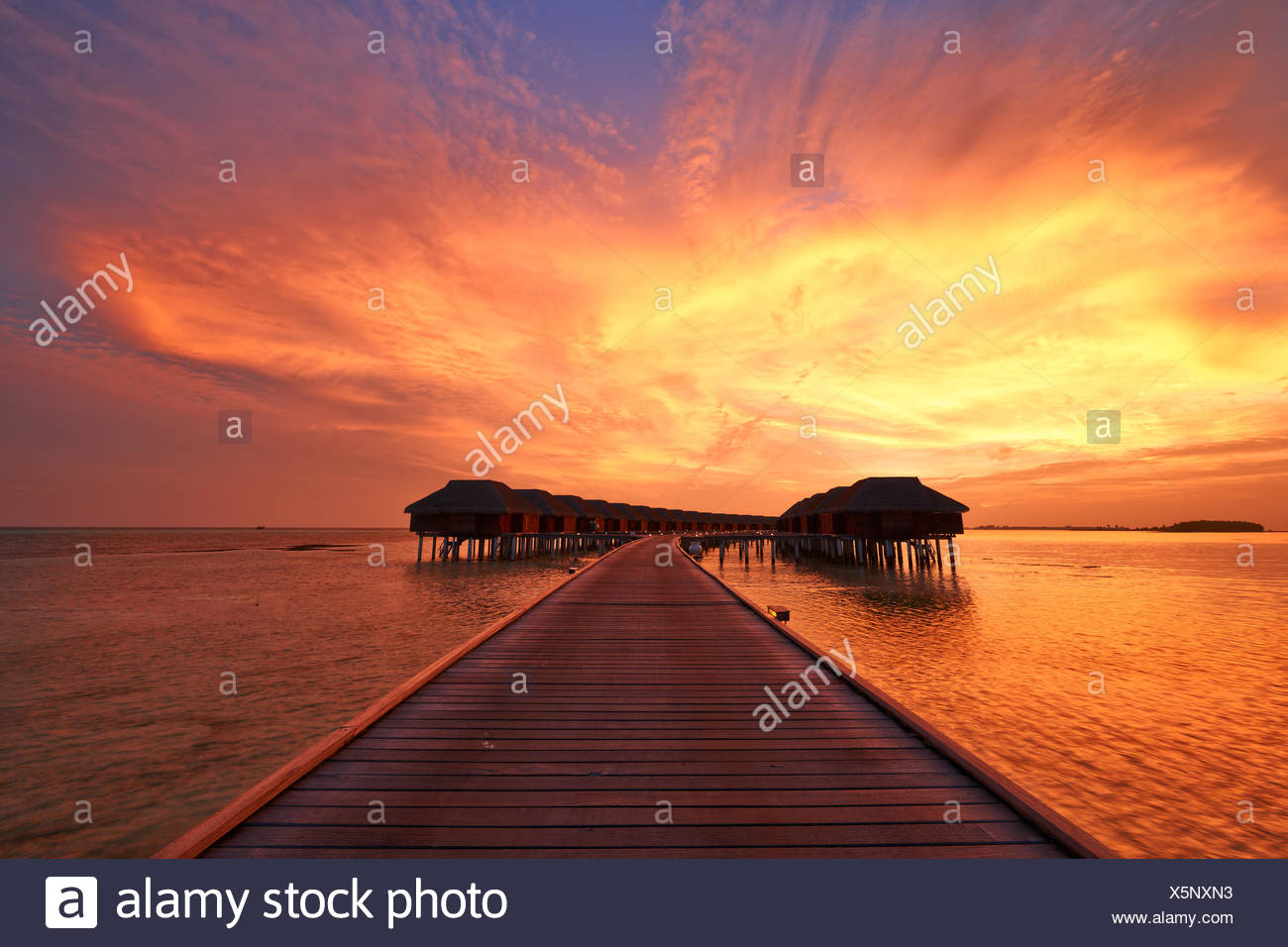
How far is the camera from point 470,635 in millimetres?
16438

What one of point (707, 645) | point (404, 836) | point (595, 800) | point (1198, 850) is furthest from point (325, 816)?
point (1198, 850)

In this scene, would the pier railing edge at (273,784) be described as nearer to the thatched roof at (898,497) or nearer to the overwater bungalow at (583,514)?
the thatched roof at (898,497)

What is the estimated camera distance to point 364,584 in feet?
103

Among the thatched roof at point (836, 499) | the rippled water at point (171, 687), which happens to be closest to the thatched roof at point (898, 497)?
the thatched roof at point (836, 499)

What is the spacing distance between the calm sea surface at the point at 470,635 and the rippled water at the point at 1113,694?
0.05 m

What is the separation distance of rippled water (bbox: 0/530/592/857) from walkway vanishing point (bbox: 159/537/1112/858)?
11.7 feet

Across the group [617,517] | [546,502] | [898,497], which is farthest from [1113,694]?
[617,517]

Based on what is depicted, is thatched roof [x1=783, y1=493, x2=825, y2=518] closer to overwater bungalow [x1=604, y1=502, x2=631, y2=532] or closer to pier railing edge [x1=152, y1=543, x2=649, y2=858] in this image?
overwater bungalow [x1=604, y1=502, x2=631, y2=532]

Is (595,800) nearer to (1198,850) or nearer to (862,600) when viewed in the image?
(1198,850)

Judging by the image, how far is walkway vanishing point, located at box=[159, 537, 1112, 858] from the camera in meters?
3.54

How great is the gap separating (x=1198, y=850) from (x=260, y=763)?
39.2 feet

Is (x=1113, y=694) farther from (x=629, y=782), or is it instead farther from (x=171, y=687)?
(x=171, y=687)

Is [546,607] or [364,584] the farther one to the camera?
[364,584]

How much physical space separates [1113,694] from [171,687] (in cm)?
2068
